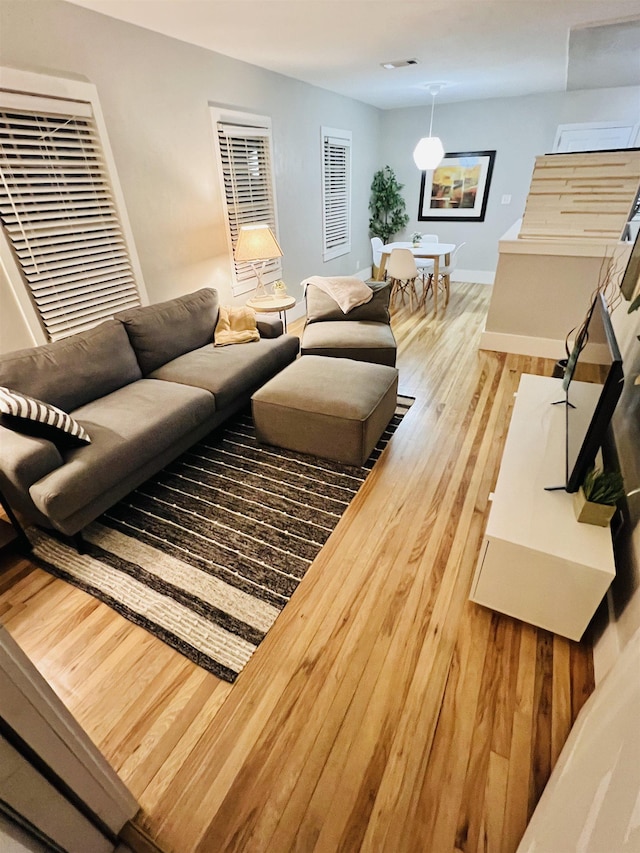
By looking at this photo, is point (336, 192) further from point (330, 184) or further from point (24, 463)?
point (24, 463)

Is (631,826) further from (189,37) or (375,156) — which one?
(375,156)

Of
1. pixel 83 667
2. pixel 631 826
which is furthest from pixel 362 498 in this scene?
pixel 631 826

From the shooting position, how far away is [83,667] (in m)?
1.43

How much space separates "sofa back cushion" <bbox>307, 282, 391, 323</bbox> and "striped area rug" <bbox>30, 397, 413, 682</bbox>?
1380mm

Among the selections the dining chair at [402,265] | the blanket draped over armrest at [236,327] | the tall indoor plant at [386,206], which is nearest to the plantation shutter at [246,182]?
the blanket draped over armrest at [236,327]

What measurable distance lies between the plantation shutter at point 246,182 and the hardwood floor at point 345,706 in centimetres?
310

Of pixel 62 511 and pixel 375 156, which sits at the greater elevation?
Answer: pixel 375 156

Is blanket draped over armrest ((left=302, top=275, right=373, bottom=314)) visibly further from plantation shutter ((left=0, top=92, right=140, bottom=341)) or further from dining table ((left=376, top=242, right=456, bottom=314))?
dining table ((left=376, top=242, right=456, bottom=314))

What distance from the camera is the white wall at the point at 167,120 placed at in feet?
7.22

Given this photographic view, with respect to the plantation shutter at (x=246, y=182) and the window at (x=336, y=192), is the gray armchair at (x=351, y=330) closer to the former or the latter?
the plantation shutter at (x=246, y=182)

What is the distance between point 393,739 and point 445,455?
62.3 inches

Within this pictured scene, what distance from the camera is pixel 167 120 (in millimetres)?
2895

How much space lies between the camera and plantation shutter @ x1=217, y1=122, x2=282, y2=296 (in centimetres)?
352

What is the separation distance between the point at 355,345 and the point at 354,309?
53 centimetres
